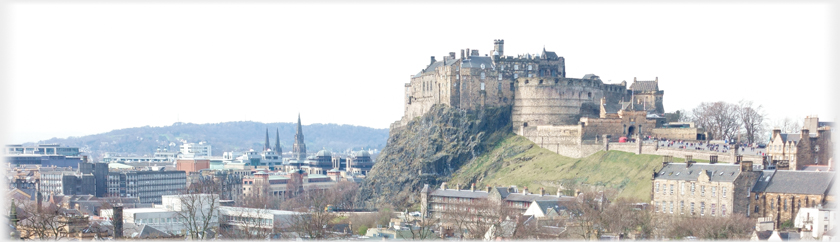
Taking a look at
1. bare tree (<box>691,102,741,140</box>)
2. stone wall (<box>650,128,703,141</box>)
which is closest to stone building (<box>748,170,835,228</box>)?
stone wall (<box>650,128,703,141</box>)

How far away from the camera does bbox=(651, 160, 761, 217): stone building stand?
68500mm

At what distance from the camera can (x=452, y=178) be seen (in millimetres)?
110375

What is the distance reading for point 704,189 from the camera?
70375 millimetres

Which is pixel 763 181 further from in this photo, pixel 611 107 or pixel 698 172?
pixel 611 107

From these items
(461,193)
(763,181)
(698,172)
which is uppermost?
(698,172)

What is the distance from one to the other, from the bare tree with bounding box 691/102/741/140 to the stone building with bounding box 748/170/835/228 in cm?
3605

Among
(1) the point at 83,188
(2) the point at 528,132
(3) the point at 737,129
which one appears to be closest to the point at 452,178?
(2) the point at 528,132

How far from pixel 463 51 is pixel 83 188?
57310mm

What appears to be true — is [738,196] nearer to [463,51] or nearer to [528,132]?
[528,132]

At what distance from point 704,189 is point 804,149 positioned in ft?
38.9

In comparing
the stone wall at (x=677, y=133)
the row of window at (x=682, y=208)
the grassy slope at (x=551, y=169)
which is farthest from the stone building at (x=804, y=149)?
the stone wall at (x=677, y=133)

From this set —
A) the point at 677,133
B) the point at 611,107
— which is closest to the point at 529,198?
the point at 677,133

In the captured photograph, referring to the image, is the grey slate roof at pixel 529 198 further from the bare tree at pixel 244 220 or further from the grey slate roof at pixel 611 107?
the grey slate roof at pixel 611 107

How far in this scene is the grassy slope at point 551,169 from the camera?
88750 millimetres
